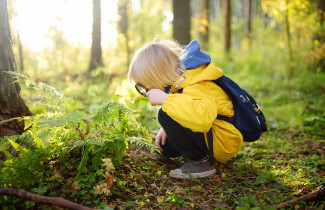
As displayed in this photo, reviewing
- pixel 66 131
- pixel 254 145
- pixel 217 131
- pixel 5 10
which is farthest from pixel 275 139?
pixel 5 10

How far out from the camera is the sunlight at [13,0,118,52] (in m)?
8.01

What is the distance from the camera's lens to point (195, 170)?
2682mm

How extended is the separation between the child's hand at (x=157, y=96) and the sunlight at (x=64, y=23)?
19.8ft

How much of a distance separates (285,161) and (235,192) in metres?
1.03

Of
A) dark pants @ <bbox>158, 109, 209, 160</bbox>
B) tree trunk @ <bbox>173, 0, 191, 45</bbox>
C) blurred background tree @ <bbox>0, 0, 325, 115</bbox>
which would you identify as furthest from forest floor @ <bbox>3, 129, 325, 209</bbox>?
tree trunk @ <bbox>173, 0, 191, 45</bbox>

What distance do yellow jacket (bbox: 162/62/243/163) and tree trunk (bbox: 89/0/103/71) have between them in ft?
16.0

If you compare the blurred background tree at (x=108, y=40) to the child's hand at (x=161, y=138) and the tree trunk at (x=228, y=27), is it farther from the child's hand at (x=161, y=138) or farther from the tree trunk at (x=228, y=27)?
the child's hand at (x=161, y=138)

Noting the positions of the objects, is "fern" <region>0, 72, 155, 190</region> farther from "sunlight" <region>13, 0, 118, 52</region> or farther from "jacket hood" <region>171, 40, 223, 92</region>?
"sunlight" <region>13, 0, 118, 52</region>

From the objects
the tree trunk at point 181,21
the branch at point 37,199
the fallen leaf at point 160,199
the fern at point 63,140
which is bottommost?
the fallen leaf at point 160,199

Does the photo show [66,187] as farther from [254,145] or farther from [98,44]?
[98,44]

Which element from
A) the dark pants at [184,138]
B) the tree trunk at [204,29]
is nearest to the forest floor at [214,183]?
the dark pants at [184,138]

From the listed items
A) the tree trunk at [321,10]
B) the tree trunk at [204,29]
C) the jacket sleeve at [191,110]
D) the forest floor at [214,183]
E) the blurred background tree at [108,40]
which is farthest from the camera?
the tree trunk at [204,29]

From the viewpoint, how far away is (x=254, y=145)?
363cm

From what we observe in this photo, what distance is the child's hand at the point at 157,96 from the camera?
2429 millimetres
